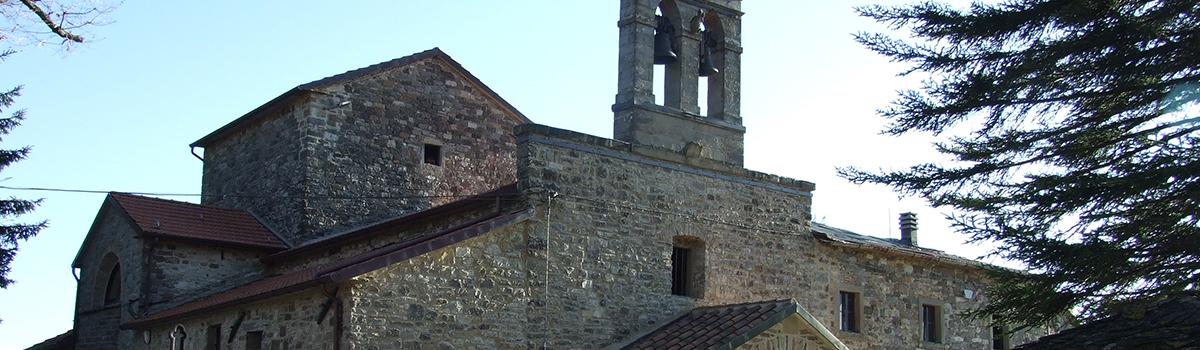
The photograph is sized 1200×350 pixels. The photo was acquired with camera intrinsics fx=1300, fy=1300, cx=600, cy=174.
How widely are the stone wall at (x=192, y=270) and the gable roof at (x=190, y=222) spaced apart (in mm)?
193

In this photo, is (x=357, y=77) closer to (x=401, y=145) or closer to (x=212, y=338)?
(x=401, y=145)

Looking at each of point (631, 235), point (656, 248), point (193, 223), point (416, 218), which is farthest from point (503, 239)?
point (193, 223)

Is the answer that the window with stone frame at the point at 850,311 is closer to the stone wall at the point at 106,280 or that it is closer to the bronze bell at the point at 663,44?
the bronze bell at the point at 663,44

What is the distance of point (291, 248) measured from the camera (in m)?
20.8

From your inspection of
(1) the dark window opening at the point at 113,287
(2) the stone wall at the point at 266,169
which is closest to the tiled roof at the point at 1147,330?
(2) the stone wall at the point at 266,169

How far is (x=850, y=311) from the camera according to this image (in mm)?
20906

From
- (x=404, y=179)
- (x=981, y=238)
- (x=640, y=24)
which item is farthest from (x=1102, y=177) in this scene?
(x=404, y=179)

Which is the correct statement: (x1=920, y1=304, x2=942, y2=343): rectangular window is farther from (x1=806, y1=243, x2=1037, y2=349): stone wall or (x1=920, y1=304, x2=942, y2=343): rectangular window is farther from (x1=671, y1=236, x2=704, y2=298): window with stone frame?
(x1=671, y1=236, x2=704, y2=298): window with stone frame

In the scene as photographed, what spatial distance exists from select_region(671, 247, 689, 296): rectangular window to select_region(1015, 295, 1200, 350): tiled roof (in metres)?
5.81

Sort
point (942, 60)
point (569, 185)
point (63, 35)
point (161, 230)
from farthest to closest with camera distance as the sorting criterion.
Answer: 1. point (161, 230)
2. point (569, 185)
3. point (942, 60)
4. point (63, 35)

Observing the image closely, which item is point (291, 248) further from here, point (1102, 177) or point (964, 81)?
point (1102, 177)

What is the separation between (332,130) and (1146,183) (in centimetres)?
1330

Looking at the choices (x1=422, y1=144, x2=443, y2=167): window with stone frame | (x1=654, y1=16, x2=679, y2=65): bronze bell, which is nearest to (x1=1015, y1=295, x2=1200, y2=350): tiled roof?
(x1=654, y1=16, x2=679, y2=65): bronze bell

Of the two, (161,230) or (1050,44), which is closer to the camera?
(1050,44)
